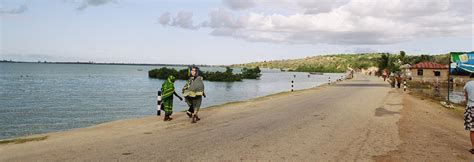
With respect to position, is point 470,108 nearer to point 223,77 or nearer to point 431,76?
point 431,76

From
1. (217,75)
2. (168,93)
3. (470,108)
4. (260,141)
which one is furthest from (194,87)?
(217,75)

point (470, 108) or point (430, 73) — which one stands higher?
point (470, 108)

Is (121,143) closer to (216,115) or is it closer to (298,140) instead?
(298,140)

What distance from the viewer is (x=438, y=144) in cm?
991

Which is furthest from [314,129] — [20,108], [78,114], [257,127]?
[20,108]

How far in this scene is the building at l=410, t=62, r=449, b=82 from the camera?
63.9 m

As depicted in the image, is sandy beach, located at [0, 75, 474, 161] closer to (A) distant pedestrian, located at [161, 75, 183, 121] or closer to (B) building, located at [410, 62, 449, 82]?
(A) distant pedestrian, located at [161, 75, 183, 121]

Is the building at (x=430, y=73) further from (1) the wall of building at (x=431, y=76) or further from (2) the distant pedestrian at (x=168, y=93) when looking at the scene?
(2) the distant pedestrian at (x=168, y=93)

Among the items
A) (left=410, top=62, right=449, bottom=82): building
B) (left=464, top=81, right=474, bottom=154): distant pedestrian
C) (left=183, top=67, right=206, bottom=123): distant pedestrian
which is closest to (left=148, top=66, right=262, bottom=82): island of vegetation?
(left=410, top=62, right=449, bottom=82): building

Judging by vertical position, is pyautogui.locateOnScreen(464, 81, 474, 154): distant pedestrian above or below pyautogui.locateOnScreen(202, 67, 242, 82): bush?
above

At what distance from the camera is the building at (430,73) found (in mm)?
63875

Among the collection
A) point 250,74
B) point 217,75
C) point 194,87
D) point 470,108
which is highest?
point 194,87

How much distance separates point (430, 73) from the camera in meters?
64.8

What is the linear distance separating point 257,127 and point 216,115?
382cm
